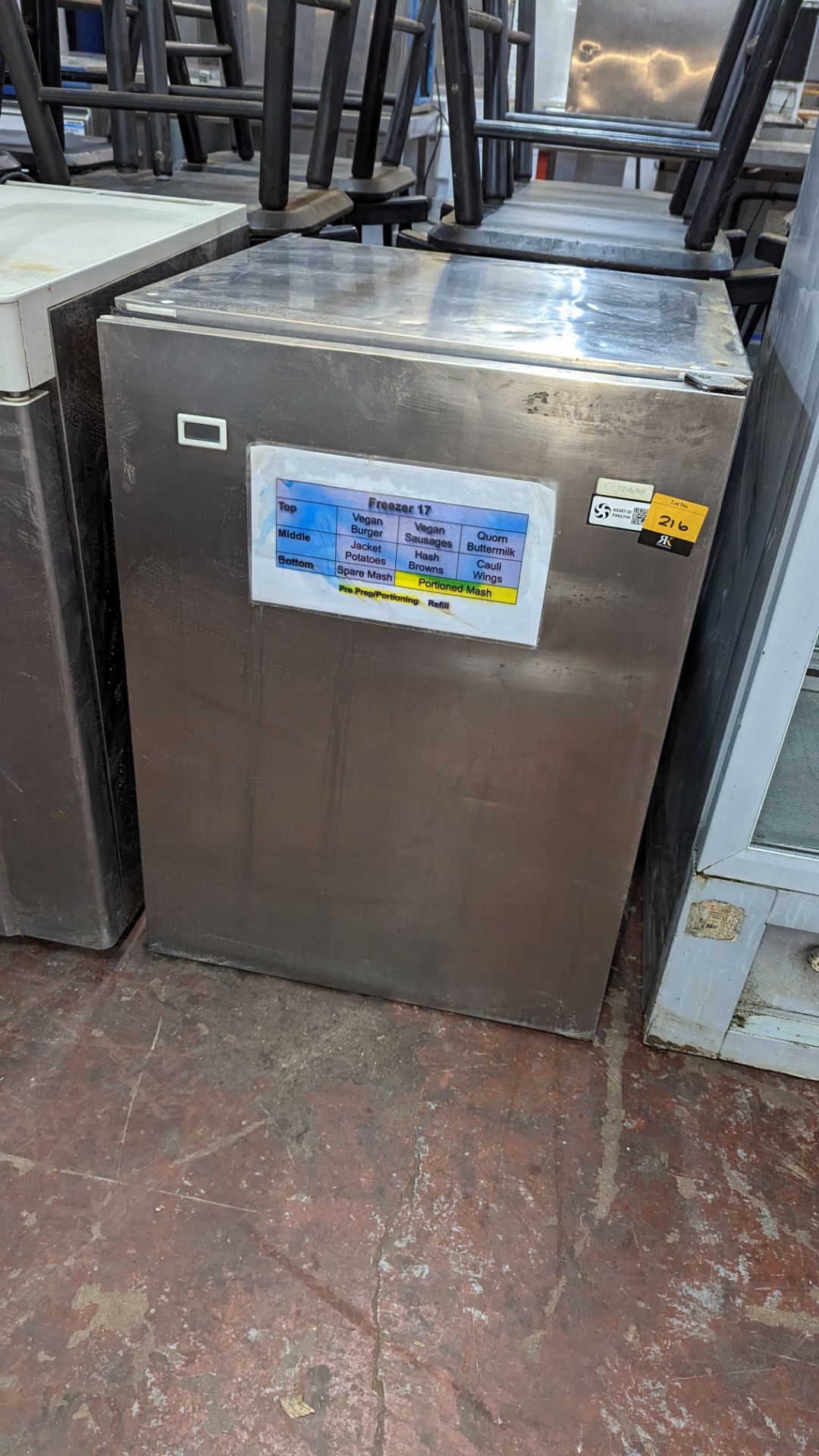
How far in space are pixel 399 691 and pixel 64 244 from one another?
710 mm

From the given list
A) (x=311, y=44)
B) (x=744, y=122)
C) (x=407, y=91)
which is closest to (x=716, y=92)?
(x=407, y=91)

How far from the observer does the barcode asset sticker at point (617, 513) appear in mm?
979

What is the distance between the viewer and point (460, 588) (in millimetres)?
1065

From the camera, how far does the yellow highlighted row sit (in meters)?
1.05

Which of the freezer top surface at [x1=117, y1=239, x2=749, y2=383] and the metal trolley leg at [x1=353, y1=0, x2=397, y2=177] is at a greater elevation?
the metal trolley leg at [x1=353, y1=0, x2=397, y2=177]

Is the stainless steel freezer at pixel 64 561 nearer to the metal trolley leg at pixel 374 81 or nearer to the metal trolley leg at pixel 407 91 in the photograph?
the metal trolley leg at pixel 374 81

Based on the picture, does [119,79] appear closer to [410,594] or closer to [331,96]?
[331,96]

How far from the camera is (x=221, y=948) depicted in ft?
4.73

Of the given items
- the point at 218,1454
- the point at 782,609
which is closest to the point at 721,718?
the point at 782,609

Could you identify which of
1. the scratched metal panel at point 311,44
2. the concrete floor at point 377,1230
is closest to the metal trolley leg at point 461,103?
the concrete floor at point 377,1230

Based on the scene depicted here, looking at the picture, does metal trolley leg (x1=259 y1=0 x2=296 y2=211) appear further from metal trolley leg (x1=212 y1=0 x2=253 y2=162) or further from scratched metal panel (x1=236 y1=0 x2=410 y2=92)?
scratched metal panel (x1=236 y1=0 x2=410 y2=92)

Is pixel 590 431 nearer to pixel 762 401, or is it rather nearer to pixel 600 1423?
pixel 762 401

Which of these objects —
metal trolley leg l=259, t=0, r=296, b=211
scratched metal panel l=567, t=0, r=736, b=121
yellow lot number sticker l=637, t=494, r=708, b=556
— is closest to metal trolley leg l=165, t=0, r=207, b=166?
metal trolley leg l=259, t=0, r=296, b=211

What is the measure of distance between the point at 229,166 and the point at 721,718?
2.23 meters
